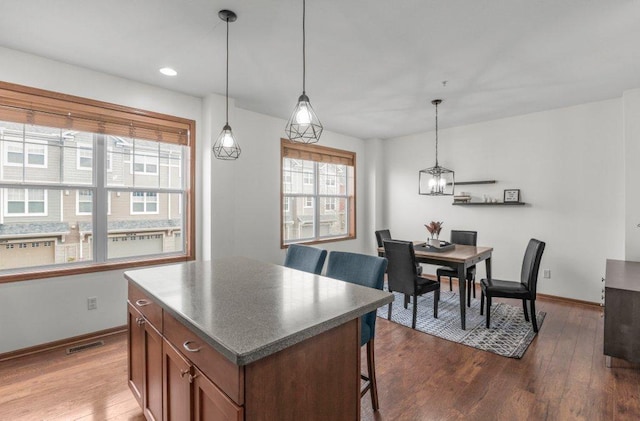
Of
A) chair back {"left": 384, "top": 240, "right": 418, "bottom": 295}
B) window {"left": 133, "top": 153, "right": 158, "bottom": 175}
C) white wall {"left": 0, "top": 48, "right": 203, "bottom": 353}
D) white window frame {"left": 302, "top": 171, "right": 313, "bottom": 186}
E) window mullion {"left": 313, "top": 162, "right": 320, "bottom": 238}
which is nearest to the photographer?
white wall {"left": 0, "top": 48, "right": 203, "bottom": 353}

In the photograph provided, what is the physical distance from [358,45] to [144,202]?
2.81m

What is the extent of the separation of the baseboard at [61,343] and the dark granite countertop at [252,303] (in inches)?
65.2

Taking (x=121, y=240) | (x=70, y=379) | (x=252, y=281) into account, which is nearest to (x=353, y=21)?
(x=252, y=281)

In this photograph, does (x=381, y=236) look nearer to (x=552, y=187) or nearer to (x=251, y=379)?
(x=552, y=187)

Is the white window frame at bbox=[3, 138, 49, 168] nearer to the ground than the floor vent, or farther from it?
farther from it

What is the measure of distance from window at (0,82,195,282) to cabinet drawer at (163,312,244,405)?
7.56ft

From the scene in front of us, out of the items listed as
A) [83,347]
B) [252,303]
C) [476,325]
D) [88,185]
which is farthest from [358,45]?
[83,347]

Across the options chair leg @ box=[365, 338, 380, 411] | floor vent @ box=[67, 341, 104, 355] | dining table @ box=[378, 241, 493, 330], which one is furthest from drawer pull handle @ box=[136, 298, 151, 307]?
dining table @ box=[378, 241, 493, 330]

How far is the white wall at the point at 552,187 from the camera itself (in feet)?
13.0

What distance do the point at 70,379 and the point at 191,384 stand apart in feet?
6.11

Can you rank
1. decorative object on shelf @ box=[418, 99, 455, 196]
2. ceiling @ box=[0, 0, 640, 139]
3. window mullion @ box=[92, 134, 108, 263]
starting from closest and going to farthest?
ceiling @ box=[0, 0, 640, 139], window mullion @ box=[92, 134, 108, 263], decorative object on shelf @ box=[418, 99, 455, 196]

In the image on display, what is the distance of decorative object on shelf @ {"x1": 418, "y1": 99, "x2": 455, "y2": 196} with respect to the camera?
13.9ft

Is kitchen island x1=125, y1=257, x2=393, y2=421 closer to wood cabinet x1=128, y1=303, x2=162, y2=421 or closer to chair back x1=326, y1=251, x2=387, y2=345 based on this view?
wood cabinet x1=128, y1=303, x2=162, y2=421

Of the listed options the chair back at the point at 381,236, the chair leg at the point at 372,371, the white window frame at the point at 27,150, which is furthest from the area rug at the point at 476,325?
the white window frame at the point at 27,150
